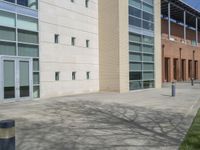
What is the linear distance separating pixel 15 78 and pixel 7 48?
5.42 feet

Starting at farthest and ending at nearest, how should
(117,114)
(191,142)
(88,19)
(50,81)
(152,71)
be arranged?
1. (152,71)
2. (88,19)
3. (50,81)
4. (117,114)
5. (191,142)

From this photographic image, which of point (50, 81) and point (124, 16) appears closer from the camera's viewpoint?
point (50, 81)

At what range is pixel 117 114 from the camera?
1336cm

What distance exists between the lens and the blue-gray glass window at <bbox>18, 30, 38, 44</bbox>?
731 inches

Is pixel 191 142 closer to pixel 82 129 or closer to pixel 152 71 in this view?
pixel 82 129

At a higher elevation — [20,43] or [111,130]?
[20,43]

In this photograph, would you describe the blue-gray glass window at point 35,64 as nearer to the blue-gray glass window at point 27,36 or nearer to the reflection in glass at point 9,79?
the blue-gray glass window at point 27,36

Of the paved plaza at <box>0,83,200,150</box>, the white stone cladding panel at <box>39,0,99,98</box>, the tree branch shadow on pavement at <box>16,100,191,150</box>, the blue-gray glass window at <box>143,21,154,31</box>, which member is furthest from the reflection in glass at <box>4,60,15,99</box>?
the blue-gray glass window at <box>143,21,154,31</box>

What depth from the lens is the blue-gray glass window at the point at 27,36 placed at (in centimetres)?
1856

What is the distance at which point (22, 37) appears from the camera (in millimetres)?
18688

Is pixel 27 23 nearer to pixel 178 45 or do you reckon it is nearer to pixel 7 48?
pixel 7 48

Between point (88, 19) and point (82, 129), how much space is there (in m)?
17.2

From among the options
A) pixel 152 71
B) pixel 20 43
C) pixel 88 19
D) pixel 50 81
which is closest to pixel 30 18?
pixel 20 43

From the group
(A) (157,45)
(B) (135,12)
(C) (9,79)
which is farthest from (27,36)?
(A) (157,45)
